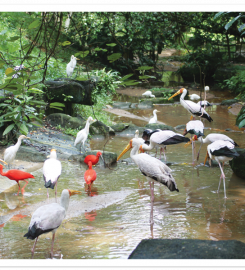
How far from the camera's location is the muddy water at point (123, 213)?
3275 millimetres

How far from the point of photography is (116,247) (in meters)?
3.23

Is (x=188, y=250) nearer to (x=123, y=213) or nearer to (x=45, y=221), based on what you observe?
(x=45, y=221)

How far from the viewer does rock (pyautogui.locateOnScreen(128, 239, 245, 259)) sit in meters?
2.14

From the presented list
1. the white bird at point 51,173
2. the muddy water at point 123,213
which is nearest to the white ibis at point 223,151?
the muddy water at point 123,213

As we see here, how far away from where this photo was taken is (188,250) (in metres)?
2.21

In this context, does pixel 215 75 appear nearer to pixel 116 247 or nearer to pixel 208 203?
pixel 208 203

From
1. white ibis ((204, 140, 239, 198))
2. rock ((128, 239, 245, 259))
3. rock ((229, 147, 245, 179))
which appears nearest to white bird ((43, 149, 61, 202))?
rock ((128, 239, 245, 259))

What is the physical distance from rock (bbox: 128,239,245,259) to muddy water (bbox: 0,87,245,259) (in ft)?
2.68

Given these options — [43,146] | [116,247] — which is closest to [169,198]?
[116,247]

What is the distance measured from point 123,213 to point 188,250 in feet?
7.18

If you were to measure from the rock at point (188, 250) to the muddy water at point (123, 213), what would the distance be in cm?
82

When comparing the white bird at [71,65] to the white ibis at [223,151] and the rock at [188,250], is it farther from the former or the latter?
the rock at [188,250]

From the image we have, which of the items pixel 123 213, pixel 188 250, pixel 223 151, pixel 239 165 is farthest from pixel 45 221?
pixel 239 165

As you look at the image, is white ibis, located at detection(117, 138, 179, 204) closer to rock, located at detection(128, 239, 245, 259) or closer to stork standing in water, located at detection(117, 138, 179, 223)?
stork standing in water, located at detection(117, 138, 179, 223)
